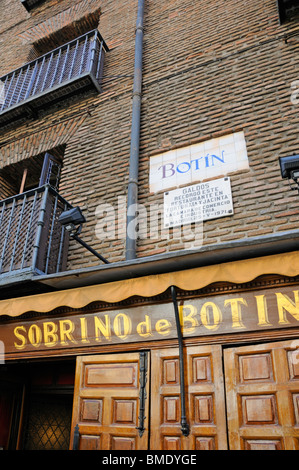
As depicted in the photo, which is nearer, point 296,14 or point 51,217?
point 51,217

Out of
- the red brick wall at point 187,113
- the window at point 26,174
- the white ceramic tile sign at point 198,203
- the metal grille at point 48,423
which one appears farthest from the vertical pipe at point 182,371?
the window at point 26,174

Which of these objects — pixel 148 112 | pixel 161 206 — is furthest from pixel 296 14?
pixel 161 206

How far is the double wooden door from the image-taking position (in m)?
3.29

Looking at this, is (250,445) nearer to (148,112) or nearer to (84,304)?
(84,304)

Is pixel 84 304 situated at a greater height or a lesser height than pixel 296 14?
lesser

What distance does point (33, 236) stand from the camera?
5.30m

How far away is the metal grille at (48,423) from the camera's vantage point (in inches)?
226

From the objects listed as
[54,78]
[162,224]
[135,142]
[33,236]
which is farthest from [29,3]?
[162,224]

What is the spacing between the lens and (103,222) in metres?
5.66

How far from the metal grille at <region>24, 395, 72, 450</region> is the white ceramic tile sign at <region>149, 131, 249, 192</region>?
149 inches

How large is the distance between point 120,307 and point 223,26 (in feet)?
17.6

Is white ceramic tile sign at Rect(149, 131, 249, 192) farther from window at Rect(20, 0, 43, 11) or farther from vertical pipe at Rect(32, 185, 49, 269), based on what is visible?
window at Rect(20, 0, 43, 11)

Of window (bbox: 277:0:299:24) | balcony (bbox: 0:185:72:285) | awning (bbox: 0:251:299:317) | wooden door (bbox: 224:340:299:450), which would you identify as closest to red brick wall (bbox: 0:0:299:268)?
window (bbox: 277:0:299:24)

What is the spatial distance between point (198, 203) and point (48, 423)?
4.23 m
